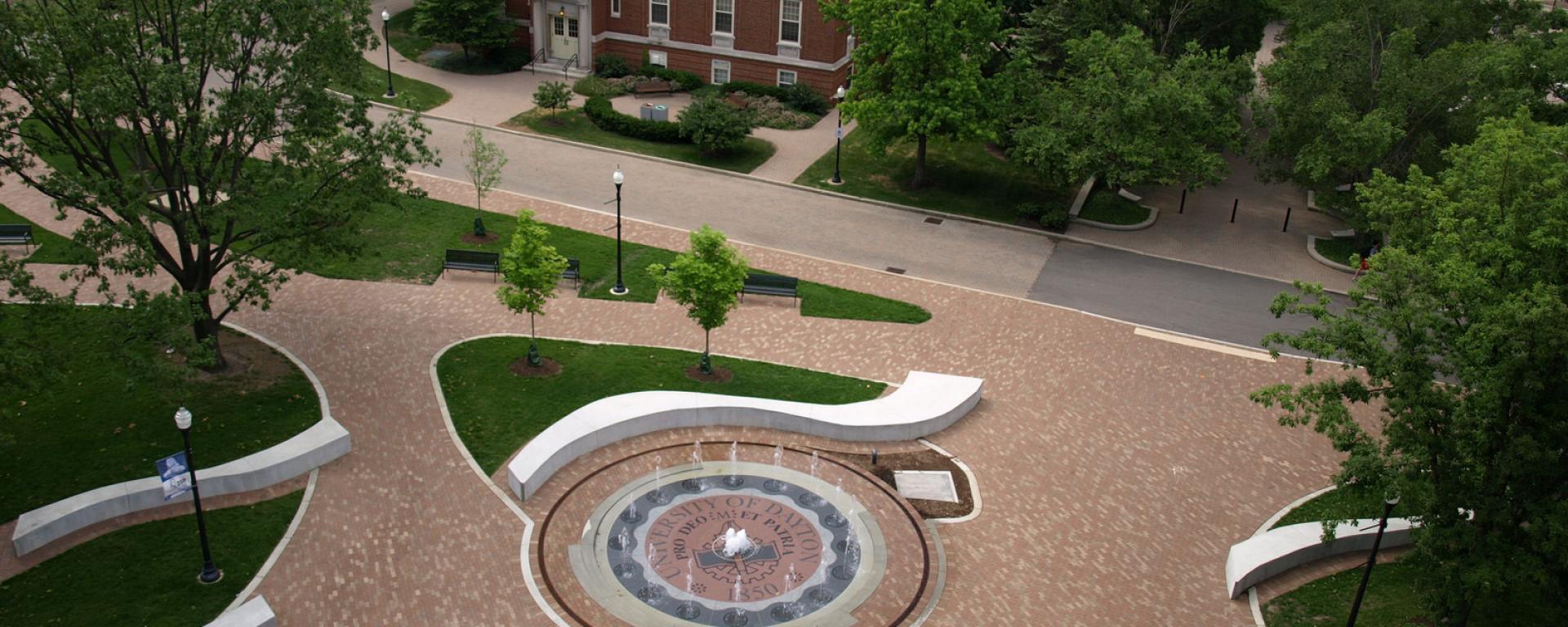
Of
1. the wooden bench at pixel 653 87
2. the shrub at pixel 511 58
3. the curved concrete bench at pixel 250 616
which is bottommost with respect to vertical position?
the curved concrete bench at pixel 250 616

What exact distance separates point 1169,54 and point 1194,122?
8.69m

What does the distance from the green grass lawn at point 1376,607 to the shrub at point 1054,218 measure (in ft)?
59.6

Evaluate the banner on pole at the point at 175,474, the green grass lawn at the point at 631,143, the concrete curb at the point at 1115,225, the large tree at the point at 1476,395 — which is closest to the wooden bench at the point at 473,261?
the green grass lawn at the point at 631,143

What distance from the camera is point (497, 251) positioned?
33812 mm

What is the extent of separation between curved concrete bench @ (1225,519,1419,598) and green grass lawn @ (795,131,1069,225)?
18186 mm

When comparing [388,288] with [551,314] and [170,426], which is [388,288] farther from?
[170,426]

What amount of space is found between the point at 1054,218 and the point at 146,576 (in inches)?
1105

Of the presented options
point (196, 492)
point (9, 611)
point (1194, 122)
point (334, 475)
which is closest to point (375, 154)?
point (334, 475)

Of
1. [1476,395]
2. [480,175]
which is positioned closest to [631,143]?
[480,175]

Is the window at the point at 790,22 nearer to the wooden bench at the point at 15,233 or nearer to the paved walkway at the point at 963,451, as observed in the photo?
the paved walkway at the point at 963,451

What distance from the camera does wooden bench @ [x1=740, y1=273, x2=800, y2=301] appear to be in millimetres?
31953

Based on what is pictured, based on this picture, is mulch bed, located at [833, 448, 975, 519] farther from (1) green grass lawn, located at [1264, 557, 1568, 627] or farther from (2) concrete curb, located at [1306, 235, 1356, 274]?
(2) concrete curb, located at [1306, 235, 1356, 274]

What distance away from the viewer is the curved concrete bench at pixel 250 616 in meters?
18.6

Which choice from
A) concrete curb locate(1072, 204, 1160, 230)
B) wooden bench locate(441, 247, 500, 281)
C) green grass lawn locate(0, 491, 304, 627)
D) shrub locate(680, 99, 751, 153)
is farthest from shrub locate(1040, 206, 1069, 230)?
green grass lawn locate(0, 491, 304, 627)
